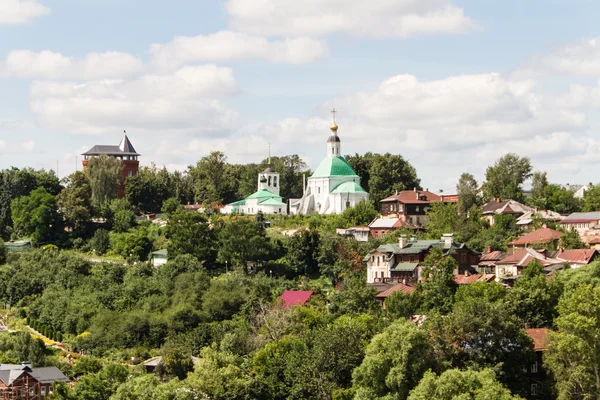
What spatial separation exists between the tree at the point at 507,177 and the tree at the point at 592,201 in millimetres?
4467

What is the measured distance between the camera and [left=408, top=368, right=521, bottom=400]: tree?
3684 cm

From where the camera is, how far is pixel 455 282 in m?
50.4

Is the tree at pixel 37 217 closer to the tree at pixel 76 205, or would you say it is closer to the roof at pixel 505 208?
the tree at pixel 76 205

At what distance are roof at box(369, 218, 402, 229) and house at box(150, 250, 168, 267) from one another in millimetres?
12344

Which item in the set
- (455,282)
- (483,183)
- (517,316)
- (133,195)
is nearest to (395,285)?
(455,282)

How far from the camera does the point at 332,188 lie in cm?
7419

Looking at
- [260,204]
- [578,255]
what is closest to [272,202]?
[260,204]

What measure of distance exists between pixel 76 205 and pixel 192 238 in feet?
42.5

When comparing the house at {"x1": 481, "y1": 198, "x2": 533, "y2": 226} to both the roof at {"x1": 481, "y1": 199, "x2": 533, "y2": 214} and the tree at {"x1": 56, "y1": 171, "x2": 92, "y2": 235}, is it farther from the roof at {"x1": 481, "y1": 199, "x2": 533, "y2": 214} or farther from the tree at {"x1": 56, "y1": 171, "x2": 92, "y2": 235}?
the tree at {"x1": 56, "y1": 171, "x2": 92, "y2": 235}

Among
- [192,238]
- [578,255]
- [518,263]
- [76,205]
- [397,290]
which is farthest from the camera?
[76,205]

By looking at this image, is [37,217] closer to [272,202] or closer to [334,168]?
[272,202]

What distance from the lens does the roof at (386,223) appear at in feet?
212

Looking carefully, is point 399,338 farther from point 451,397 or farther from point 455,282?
point 455,282

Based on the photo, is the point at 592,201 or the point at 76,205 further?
the point at 76,205
